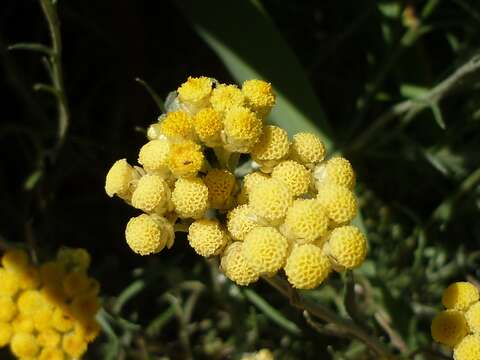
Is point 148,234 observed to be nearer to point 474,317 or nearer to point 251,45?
point 474,317

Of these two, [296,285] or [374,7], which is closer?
[296,285]

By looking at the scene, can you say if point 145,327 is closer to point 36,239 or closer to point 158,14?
point 36,239

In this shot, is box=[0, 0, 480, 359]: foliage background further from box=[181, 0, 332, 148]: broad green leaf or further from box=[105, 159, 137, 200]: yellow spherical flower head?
box=[105, 159, 137, 200]: yellow spherical flower head

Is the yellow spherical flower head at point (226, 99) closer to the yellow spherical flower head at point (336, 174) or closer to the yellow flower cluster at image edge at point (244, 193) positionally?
the yellow flower cluster at image edge at point (244, 193)

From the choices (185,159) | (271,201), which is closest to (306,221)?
(271,201)

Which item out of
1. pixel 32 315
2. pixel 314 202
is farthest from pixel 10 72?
pixel 314 202

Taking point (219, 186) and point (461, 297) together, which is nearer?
point (219, 186)

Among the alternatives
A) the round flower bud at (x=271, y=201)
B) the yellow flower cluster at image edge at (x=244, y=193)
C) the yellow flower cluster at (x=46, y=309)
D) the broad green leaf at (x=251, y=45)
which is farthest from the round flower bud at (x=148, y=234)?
the broad green leaf at (x=251, y=45)
